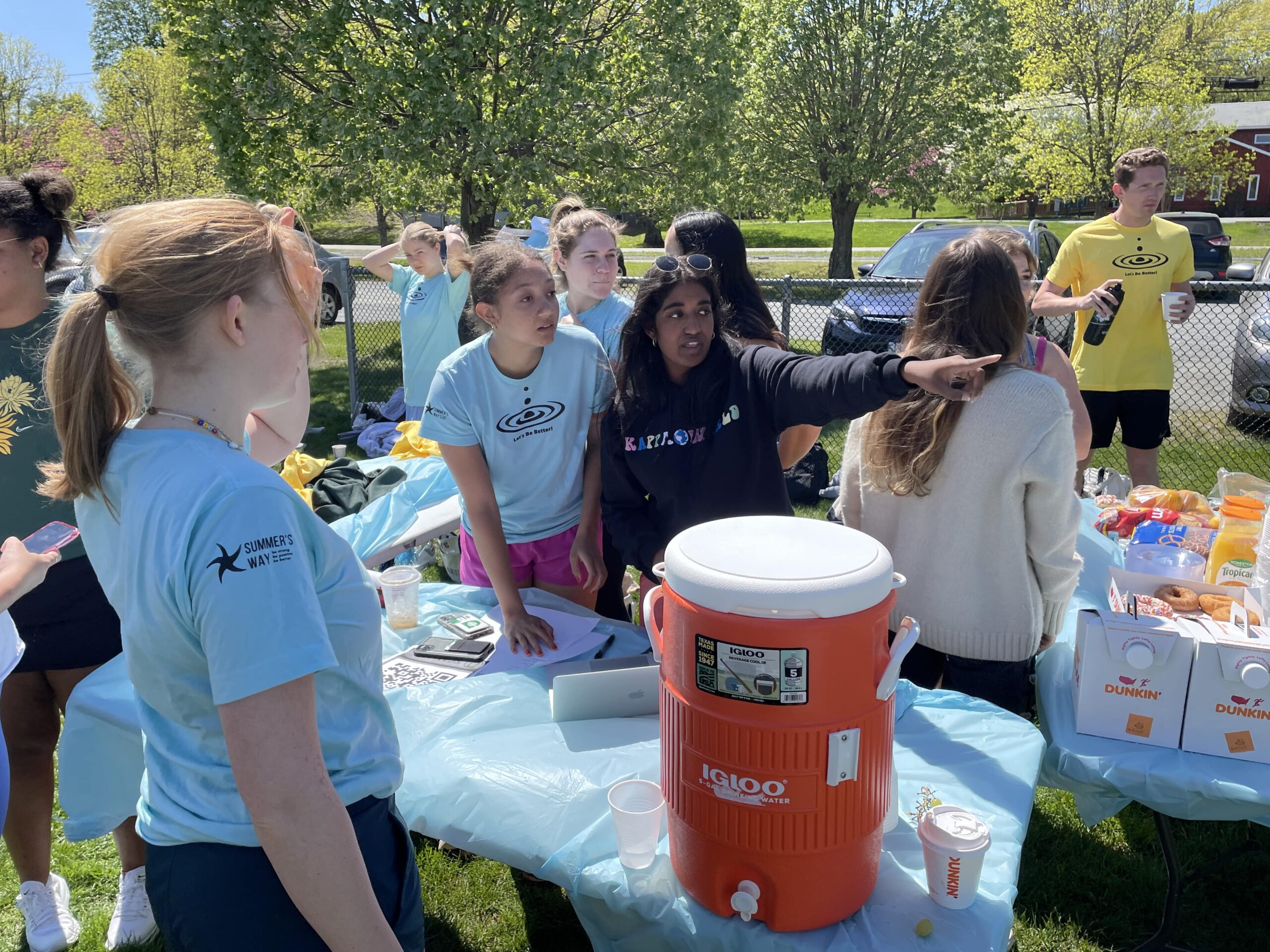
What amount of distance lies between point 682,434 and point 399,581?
962 mm

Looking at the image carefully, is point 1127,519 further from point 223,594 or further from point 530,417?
point 223,594

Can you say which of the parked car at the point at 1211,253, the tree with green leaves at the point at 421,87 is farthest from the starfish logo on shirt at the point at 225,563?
the parked car at the point at 1211,253

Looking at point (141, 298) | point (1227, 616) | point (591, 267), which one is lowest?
point (1227, 616)

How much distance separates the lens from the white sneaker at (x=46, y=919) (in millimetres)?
2668

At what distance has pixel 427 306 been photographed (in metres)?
6.09

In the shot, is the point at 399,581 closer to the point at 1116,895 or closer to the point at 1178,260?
the point at 1116,895

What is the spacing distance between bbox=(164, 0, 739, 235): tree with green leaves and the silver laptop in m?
8.71

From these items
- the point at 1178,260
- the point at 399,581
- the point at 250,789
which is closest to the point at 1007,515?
the point at 399,581

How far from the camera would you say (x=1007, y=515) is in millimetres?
2438

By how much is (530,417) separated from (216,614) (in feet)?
5.94

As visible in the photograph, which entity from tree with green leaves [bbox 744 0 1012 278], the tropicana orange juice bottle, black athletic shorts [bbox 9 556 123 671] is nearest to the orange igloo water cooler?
the tropicana orange juice bottle

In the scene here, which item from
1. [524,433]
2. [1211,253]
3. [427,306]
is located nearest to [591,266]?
[524,433]

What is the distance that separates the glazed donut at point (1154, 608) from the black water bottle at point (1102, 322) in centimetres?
273

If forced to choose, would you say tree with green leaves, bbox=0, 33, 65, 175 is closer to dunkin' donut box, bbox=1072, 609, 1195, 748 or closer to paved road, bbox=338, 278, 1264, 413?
paved road, bbox=338, 278, 1264, 413
